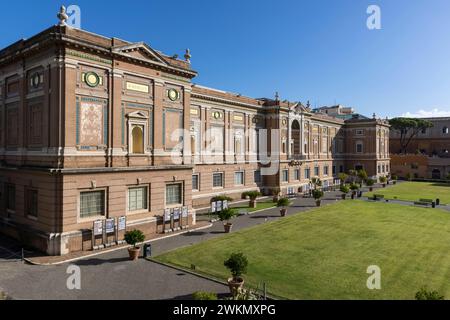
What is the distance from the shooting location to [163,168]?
1103 inches

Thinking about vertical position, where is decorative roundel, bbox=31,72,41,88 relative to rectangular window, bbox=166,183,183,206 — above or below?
above

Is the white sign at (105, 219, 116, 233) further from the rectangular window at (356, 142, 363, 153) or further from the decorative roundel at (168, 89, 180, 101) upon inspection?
the rectangular window at (356, 142, 363, 153)

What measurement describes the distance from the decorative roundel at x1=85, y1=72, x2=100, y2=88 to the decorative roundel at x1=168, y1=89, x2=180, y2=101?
262 inches

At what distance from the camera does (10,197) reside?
88.8 ft

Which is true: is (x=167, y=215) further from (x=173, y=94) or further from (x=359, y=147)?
(x=359, y=147)

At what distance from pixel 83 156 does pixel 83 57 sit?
6.82m

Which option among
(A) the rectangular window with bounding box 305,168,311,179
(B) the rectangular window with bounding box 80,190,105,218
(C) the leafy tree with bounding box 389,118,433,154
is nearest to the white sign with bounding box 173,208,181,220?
(B) the rectangular window with bounding box 80,190,105,218

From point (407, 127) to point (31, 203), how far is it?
4210 inches

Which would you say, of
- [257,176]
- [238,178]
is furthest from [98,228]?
[257,176]

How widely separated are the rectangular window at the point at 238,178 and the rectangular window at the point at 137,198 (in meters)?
21.2

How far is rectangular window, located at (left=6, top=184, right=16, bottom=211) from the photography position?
26500mm

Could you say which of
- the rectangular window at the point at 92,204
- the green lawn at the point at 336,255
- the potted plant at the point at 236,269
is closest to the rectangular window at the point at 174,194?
the green lawn at the point at 336,255
